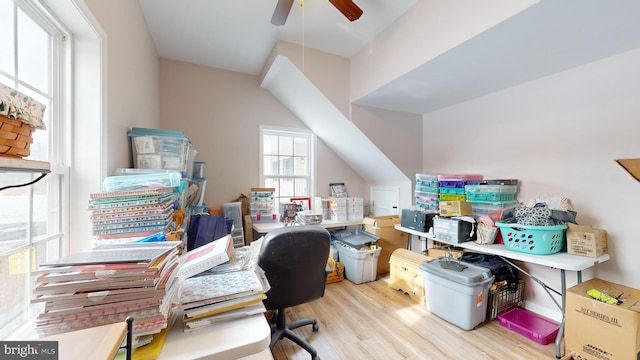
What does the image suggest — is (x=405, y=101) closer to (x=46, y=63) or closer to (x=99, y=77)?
(x=99, y=77)

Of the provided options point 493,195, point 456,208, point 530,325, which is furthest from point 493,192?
point 530,325

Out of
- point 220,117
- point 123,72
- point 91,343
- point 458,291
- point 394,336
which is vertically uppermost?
point 220,117

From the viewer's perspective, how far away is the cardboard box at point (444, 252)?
101 inches

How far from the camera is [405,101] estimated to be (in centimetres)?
287

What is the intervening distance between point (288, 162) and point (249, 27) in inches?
73.9

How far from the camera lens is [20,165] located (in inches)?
20.2

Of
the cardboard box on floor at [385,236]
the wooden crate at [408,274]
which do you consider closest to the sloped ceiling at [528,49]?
the cardboard box on floor at [385,236]

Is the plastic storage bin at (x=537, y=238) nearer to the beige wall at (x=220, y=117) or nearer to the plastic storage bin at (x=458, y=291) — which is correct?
the plastic storage bin at (x=458, y=291)

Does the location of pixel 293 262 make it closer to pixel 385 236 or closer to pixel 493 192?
pixel 385 236

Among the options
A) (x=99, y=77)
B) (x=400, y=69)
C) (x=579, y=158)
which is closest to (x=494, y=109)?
(x=579, y=158)

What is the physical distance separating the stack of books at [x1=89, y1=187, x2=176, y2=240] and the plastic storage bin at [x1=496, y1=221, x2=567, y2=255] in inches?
96.8

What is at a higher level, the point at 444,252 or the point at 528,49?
the point at 528,49

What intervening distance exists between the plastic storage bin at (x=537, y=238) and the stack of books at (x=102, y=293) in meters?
2.34

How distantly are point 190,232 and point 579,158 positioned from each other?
11.1 ft
